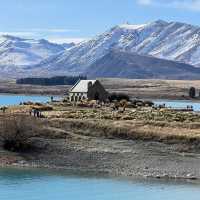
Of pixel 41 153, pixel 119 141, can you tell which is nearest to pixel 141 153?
pixel 119 141

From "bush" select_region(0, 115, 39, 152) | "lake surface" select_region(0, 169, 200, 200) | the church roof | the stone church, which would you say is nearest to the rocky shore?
"bush" select_region(0, 115, 39, 152)

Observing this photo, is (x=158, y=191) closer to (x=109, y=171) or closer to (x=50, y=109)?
(x=109, y=171)

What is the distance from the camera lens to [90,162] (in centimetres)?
6419

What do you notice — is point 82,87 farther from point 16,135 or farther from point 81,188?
point 81,188

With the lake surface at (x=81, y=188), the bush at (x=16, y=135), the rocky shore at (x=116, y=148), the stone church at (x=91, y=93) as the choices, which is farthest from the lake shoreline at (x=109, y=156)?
the stone church at (x=91, y=93)

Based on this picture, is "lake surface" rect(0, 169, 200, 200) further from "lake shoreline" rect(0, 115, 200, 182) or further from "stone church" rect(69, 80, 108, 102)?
"stone church" rect(69, 80, 108, 102)

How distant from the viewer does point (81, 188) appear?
54656 millimetres

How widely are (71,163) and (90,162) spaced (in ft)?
5.97

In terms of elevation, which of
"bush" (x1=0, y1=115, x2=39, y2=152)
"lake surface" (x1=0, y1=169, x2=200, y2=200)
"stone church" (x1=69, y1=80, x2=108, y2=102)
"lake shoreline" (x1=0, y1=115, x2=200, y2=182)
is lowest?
"lake surface" (x1=0, y1=169, x2=200, y2=200)

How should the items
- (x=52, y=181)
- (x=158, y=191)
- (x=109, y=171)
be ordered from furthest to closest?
(x=109, y=171) < (x=52, y=181) < (x=158, y=191)

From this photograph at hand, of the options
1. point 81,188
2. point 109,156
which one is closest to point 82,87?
point 109,156

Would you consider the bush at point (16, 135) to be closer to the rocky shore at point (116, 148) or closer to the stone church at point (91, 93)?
the rocky shore at point (116, 148)

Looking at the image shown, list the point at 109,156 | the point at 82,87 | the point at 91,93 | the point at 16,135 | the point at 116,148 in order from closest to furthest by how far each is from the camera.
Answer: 1. the point at 109,156
2. the point at 16,135
3. the point at 116,148
4. the point at 91,93
5. the point at 82,87

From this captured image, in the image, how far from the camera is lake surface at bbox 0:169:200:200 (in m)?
51.4
